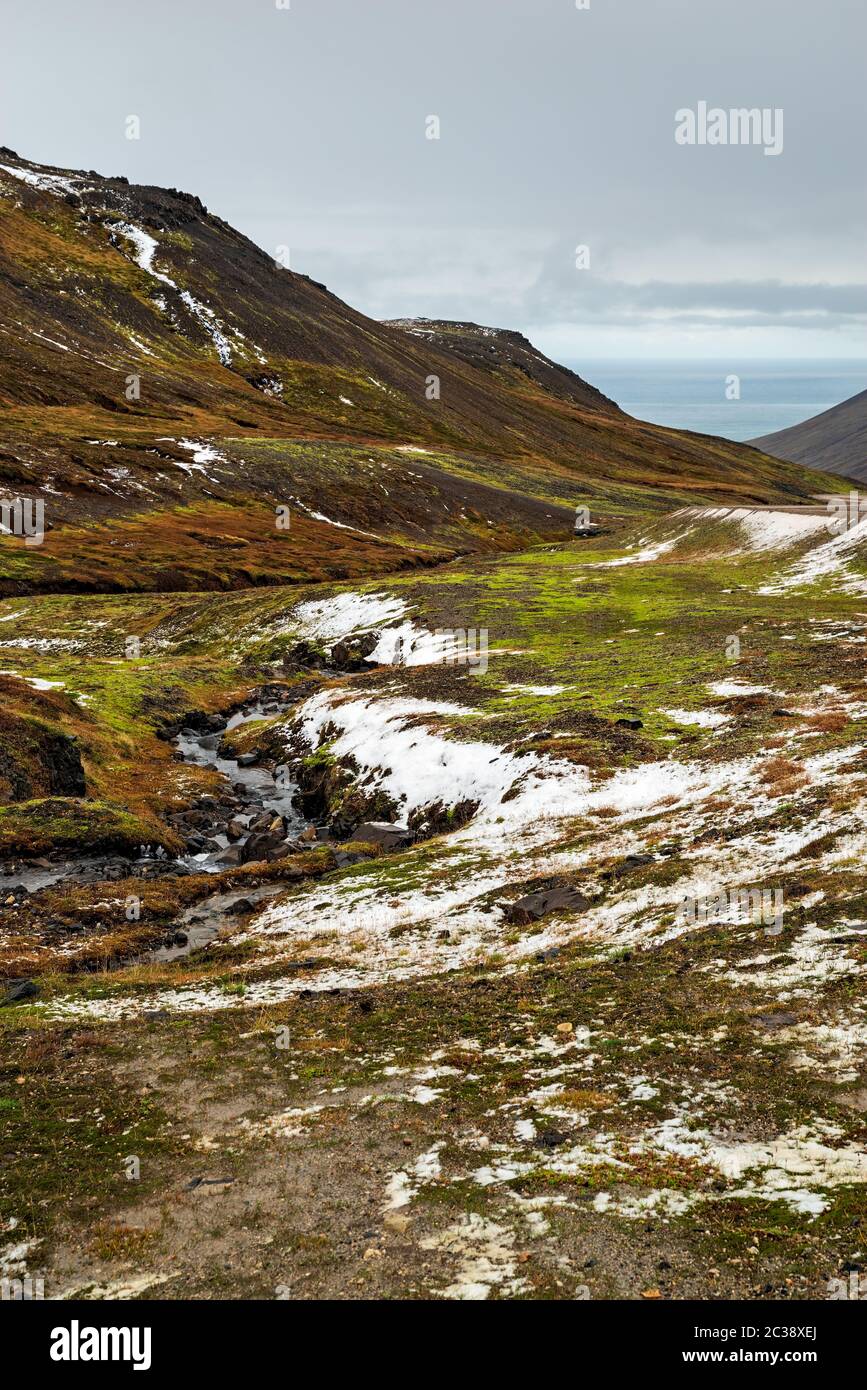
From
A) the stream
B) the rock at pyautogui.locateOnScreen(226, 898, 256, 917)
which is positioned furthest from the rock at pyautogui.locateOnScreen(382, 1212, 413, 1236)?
the rock at pyautogui.locateOnScreen(226, 898, 256, 917)

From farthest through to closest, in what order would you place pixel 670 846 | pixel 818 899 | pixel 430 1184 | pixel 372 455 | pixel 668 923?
pixel 372 455 → pixel 670 846 → pixel 668 923 → pixel 818 899 → pixel 430 1184

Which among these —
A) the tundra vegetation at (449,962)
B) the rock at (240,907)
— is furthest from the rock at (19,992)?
the rock at (240,907)

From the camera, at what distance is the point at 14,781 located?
132ft

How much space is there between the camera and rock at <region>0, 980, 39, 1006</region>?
77.1 feet

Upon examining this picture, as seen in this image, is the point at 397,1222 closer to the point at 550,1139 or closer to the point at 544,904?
the point at 550,1139

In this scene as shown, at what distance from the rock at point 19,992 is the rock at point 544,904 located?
13229mm

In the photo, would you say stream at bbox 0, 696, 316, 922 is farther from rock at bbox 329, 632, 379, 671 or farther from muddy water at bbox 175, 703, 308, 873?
rock at bbox 329, 632, 379, 671

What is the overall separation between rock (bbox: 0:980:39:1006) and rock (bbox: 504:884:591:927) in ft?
43.4

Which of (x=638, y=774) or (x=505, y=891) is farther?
(x=638, y=774)

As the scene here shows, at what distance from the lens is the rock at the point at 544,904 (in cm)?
2591

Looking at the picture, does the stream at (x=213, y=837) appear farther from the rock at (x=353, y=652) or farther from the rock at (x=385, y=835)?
the rock at (x=353, y=652)

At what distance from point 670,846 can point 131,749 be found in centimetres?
3493
